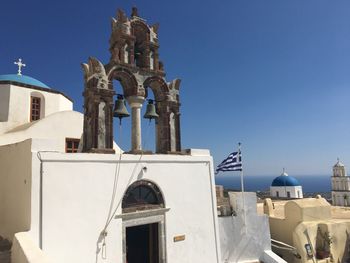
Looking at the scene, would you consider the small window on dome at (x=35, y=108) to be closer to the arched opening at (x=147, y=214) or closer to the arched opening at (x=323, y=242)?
the arched opening at (x=147, y=214)

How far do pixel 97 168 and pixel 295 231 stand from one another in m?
10.9

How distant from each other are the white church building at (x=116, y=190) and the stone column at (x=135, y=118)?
33 mm

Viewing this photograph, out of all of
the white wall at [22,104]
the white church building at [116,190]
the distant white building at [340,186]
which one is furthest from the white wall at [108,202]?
the distant white building at [340,186]

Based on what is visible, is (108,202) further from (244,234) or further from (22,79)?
(22,79)

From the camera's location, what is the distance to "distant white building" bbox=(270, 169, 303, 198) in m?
33.1

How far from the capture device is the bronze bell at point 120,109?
29.7ft

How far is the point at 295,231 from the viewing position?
14125mm

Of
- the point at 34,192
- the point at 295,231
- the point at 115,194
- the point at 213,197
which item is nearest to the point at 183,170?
the point at 213,197

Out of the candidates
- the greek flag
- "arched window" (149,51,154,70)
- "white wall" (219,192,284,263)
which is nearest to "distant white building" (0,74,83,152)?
"arched window" (149,51,154,70)

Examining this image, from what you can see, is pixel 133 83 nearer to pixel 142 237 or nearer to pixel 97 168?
pixel 97 168

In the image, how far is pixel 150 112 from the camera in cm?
984

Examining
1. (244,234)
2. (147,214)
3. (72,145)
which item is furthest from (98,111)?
(244,234)

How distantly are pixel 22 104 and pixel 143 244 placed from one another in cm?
853

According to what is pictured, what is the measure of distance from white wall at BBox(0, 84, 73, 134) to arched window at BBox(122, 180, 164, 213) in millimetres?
7552
